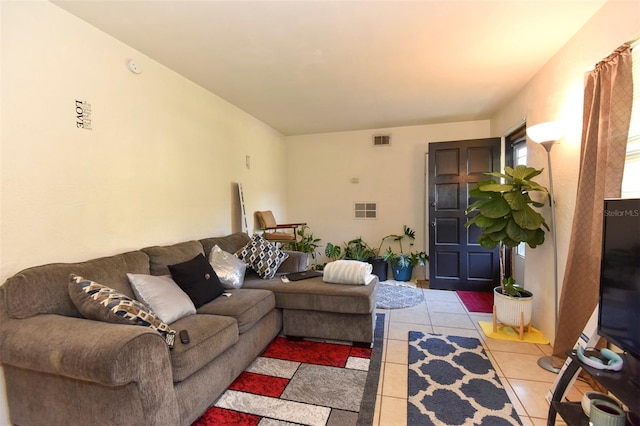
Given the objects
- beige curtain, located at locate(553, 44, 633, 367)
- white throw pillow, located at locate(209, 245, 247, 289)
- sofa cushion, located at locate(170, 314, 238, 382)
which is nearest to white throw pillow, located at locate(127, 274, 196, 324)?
sofa cushion, located at locate(170, 314, 238, 382)

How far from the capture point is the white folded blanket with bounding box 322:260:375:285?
105 inches

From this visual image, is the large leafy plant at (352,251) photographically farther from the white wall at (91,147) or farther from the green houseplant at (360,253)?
the white wall at (91,147)

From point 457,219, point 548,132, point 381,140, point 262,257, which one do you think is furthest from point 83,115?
point 457,219

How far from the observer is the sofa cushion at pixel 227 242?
294cm

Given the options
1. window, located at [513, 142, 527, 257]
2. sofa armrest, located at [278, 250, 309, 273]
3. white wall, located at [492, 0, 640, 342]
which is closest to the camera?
white wall, located at [492, 0, 640, 342]

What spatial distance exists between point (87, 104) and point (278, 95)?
6.10 feet

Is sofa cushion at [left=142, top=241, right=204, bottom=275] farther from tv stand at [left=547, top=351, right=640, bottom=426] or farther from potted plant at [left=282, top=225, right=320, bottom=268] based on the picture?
tv stand at [left=547, top=351, right=640, bottom=426]

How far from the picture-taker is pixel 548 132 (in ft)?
7.53

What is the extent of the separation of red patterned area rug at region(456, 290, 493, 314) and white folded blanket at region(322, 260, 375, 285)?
1604mm

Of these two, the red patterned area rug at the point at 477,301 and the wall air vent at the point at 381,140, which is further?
the wall air vent at the point at 381,140

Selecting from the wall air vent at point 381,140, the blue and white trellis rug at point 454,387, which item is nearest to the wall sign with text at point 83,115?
the blue and white trellis rug at point 454,387

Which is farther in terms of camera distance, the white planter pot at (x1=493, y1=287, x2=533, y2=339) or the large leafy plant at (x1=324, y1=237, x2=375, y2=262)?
the large leafy plant at (x1=324, y1=237, x2=375, y2=262)

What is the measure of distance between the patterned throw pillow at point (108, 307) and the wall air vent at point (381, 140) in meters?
4.22

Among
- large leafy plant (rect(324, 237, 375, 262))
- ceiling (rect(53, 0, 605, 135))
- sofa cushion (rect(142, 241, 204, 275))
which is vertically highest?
ceiling (rect(53, 0, 605, 135))
